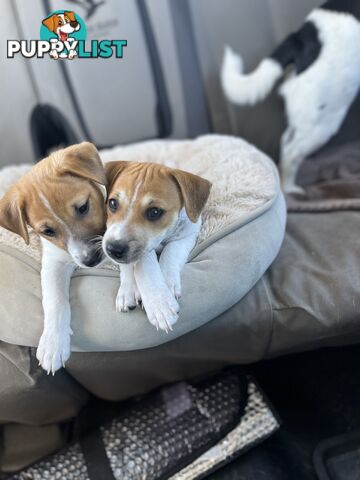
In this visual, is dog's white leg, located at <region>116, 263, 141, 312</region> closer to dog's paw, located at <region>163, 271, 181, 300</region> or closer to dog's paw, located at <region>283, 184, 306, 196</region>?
dog's paw, located at <region>163, 271, 181, 300</region>

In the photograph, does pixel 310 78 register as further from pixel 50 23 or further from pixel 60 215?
pixel 60 215

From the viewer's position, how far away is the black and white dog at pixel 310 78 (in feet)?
Result: 7.40

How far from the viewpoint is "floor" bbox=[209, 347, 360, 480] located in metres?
1.78

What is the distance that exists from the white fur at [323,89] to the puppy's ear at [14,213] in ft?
5.00

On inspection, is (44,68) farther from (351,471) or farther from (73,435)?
(351,471)

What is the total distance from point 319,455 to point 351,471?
4.8 inches

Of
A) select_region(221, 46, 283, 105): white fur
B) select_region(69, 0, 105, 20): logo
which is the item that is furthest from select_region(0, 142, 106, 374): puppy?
select_region(221, 46, 283, 105): white fur

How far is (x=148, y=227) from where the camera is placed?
4.47 ft

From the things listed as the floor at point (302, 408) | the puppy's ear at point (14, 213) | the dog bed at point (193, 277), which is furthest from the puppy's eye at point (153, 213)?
the floor at point (302, 408)

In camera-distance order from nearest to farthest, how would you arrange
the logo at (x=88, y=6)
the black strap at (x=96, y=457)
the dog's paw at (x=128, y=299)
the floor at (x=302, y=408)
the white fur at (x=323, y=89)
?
the dog's paw at (x=128, y=299) < the black strap at (x=96, y=457) < the floor at (x=302, y=408) < the logo at (x=88, y=6) < the white fur at (x=323, y=89)

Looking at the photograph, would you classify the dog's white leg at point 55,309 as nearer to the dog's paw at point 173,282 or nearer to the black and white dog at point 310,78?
the dog's paw at point 173,282

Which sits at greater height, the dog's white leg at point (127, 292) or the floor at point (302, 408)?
the dog's white leg at point (127, 292)

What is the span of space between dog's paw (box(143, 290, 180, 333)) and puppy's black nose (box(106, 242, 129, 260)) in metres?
0.15

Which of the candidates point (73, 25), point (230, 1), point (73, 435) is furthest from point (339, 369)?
point (230, 1)
